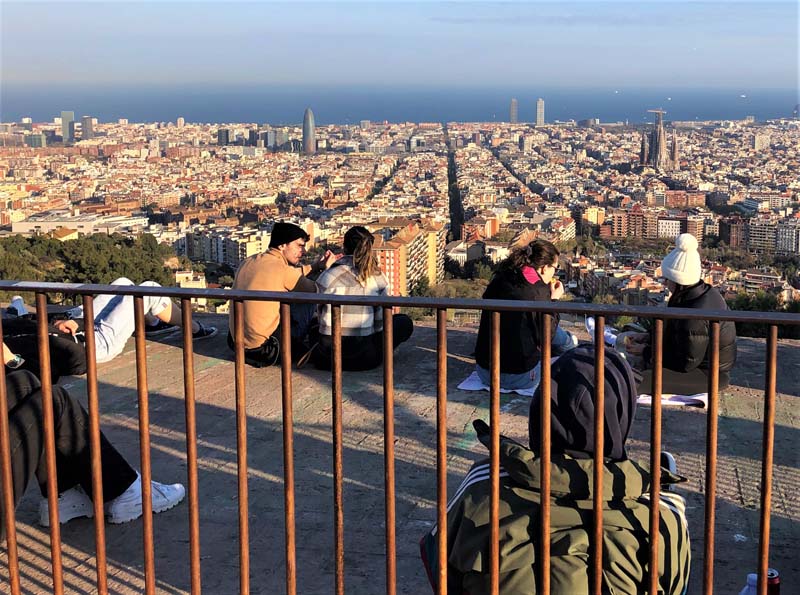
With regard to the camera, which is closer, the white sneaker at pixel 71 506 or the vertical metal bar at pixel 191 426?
the vertical metal bar at pixel 191 426

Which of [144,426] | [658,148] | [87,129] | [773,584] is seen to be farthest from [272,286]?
[87,129]

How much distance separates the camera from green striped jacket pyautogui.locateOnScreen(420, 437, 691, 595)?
214 cm

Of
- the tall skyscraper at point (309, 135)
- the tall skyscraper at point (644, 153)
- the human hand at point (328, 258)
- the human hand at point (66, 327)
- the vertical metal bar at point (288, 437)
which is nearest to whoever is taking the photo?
the vertical metal bar at point (288, 437)

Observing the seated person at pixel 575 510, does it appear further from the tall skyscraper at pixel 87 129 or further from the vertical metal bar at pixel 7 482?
the tall skyscraper at pixel 87 129

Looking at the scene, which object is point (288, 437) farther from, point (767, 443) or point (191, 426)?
point (767, 443)

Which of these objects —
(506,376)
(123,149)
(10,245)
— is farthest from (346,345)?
(123,149)

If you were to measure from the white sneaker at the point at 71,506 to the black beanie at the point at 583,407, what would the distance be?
5.51ft

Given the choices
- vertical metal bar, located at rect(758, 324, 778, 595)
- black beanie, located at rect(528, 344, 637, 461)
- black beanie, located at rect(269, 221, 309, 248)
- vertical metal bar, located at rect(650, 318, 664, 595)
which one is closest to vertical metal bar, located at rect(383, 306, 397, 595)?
black beanie, located at rect(528, 344, 637, 461)

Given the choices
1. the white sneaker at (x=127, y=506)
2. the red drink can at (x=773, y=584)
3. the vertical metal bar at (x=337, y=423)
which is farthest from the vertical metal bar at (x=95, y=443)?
the red drink can at (x=773, y=584)

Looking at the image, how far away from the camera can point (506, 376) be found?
4.79 metres

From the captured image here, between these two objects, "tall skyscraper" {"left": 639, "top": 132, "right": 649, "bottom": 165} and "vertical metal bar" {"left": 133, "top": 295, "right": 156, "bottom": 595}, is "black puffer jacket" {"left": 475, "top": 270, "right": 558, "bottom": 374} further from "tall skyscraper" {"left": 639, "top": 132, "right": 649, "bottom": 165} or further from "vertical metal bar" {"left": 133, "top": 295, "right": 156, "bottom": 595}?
"tall skyscraper" {"left": 639, "top": 132, "right": 649, "bottom": 165}

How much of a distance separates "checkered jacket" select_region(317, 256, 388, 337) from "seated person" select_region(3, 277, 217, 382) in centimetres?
90

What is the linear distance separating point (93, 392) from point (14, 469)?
0.45 m

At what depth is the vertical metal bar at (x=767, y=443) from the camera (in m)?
1.94
